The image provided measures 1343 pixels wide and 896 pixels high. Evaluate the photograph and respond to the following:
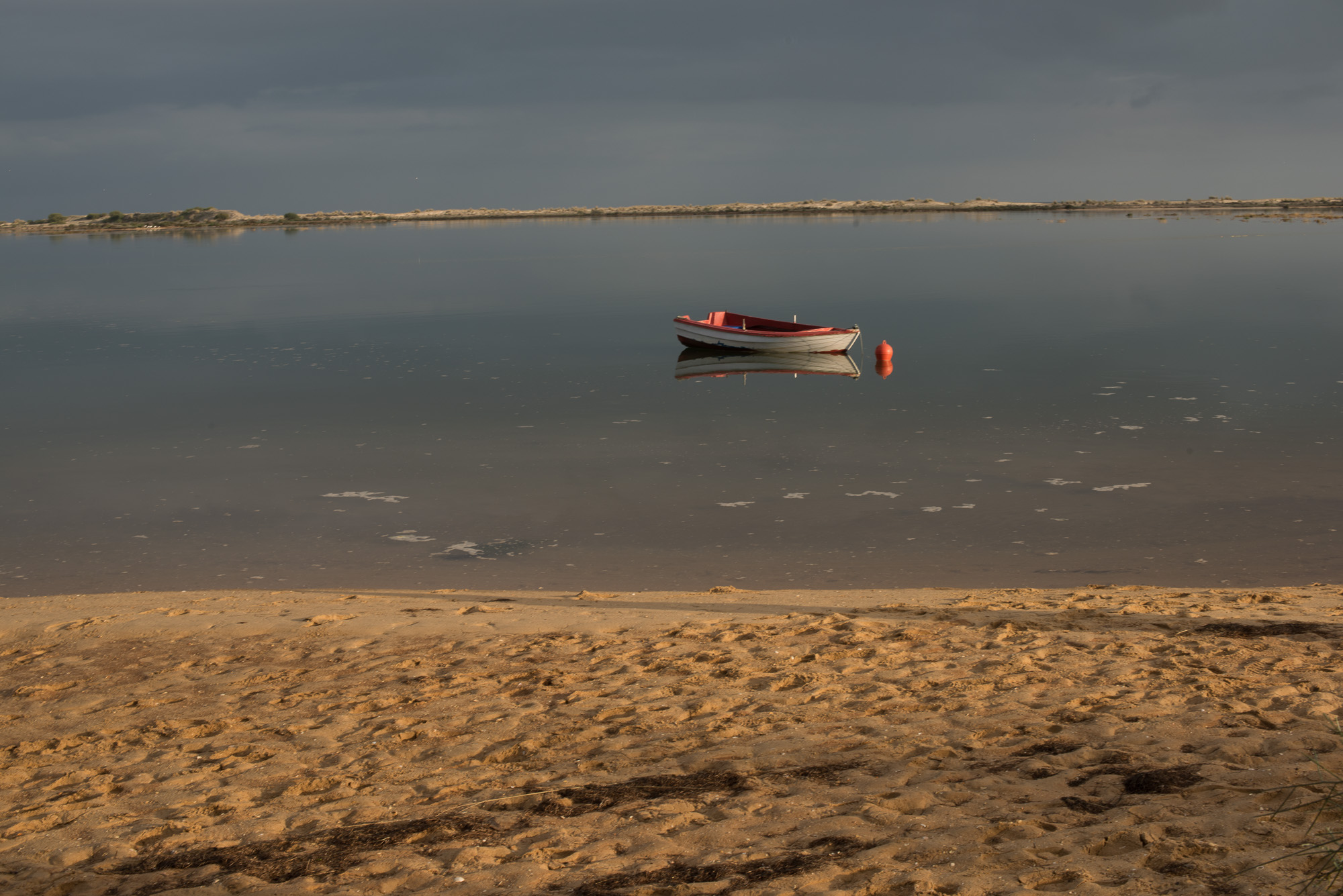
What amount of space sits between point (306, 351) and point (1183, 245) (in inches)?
2646

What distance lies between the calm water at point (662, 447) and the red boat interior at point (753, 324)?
5.14 ft

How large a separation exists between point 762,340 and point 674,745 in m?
24.7

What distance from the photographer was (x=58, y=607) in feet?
33.1

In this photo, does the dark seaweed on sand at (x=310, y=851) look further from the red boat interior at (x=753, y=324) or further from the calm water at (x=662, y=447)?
the red boat interior at (x=753, y=324)

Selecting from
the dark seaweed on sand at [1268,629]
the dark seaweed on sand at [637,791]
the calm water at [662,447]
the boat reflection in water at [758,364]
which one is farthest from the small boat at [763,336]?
the dark seaweed on sand at [637,791]

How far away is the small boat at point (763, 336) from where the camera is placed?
96.7 feet

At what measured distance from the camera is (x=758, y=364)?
96.6ft

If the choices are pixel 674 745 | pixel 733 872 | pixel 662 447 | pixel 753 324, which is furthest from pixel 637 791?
pixel 753 324

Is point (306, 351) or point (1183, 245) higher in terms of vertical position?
point (1183, 245)

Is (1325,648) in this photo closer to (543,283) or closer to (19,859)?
(19,859)

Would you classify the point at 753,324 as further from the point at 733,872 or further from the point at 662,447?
the point at 733,872

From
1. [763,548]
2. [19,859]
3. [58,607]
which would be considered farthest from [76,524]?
[19,859]

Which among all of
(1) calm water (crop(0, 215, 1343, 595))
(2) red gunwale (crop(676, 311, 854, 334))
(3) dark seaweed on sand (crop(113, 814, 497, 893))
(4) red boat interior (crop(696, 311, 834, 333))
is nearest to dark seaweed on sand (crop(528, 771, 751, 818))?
(3) dark seaweed on sand (crop(113, 814, 497, 893))

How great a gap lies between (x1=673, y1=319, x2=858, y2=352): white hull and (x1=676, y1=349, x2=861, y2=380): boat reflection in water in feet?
0.61
